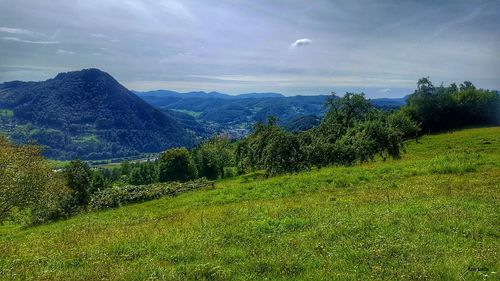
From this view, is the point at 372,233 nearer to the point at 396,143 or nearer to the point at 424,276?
the point at 424,276

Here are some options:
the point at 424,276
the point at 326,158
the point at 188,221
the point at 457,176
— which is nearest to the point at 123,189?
the point at 326,158

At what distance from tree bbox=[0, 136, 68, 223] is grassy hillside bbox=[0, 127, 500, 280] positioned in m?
13.0

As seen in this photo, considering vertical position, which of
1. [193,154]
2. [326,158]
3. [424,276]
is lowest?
[193,154]

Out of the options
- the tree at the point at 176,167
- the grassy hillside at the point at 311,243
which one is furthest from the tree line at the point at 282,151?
the grassy hillside at the point at 311,243

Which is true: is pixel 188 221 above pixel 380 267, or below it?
below

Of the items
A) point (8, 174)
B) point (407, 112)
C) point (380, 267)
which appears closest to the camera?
point (380, 267)

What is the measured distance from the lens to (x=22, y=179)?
3153 centimetres

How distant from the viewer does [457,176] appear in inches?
1033

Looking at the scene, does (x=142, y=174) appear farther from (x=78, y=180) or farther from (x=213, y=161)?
(x=78, y=180)

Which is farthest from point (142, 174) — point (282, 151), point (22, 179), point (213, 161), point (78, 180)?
point (22, 179)

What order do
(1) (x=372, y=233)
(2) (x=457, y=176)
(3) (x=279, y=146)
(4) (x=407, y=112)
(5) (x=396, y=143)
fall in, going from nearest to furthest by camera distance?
(1) (x=372, y=233)
(2) (x=457, y=176)
(5) (x=396, y=143)
(3) (x=279, y=146)
(4) (x=407, y=112)

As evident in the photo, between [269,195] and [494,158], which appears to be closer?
[269,195]

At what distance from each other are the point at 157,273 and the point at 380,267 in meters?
6.51

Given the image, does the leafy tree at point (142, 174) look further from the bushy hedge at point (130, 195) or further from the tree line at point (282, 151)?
the bushy hedge at point (130, 195)
